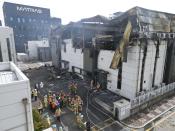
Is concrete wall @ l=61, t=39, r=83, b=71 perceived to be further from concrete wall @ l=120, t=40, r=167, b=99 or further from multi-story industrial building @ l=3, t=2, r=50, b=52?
multi-story industrial building @ l=3, t=2, r=50, b=52

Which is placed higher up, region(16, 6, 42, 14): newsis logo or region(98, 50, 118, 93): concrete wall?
region(16, 6, 42, 14): newsis logo

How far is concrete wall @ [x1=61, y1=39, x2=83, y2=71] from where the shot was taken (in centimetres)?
3494

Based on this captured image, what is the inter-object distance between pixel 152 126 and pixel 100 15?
70.1ft

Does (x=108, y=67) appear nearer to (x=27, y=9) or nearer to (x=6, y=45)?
(x=6, y=45)

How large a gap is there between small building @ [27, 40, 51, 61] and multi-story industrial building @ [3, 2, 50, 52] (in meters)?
11.3

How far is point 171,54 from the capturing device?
26625 millimetres

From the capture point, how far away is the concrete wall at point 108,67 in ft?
85.8

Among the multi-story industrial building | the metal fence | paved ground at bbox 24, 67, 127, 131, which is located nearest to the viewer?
paved ground at bbox 24, 67, 127, 131

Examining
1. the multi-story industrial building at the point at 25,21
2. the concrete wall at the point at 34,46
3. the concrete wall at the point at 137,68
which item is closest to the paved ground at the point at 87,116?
the concrete wall at the point at 137,68

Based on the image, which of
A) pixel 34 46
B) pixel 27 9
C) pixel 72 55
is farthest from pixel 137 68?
pixel 27 9

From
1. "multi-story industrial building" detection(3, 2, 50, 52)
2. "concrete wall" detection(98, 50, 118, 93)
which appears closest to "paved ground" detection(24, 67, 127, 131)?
"concrete wall" detection(98, 50, 118, 93)

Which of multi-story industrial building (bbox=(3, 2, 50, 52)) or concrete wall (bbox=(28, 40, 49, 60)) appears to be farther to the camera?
multi-story industrial building (bbox=(3, 2, 50, 52))

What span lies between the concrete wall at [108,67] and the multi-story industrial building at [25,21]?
49372 mm

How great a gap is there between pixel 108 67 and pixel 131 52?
5901mm
